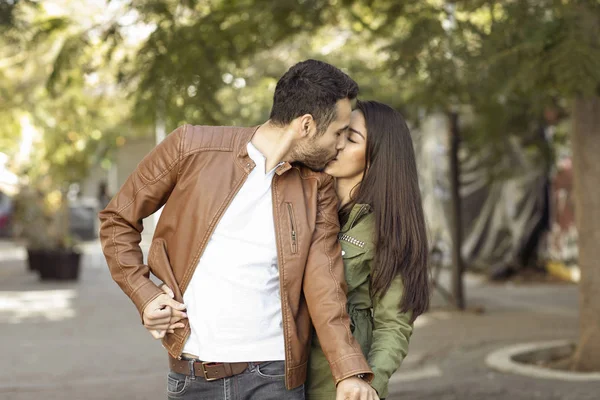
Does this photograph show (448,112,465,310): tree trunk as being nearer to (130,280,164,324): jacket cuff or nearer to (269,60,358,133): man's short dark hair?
(269,60,358,133): man's short dark hair

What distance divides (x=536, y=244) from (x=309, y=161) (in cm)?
1501

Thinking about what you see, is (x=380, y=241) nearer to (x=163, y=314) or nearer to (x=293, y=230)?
(x=293, y=230)

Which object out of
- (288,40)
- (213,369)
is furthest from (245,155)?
(288,40)

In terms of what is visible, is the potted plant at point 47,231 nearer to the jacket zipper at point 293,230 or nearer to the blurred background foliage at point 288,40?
the blurred background foliage at point 288,40

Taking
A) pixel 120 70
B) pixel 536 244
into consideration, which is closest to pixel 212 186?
pixel 120 70

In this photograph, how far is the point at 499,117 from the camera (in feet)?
35.4

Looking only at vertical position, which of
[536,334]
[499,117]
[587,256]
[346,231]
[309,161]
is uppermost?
[499,117]

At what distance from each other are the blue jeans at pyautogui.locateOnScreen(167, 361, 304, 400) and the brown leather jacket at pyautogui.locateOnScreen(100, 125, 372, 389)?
0.13 ft

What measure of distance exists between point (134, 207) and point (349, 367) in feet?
2.87

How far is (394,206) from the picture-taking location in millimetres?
3244

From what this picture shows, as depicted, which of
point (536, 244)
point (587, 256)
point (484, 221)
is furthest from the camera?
point (484, 221)

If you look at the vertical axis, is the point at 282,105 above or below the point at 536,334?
above

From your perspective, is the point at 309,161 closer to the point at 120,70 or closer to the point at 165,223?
the point at 165,223

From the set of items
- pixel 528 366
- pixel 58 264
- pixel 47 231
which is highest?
pixel 47 231
